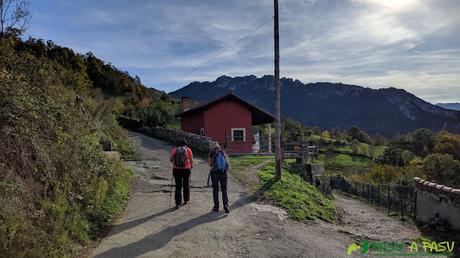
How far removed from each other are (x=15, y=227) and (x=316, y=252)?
5.36 m

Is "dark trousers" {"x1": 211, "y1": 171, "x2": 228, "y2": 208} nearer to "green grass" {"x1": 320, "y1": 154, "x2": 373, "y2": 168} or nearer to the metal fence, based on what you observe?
the metal fence

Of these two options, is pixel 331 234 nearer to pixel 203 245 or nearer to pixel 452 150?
pixel 203 245

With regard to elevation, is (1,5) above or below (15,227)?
above

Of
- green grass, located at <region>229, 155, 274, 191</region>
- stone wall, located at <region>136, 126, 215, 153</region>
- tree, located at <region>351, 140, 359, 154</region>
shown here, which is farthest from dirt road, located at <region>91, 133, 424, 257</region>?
tree, located at <region>351, 140, 359, 154</region>

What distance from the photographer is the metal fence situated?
54.2 feet

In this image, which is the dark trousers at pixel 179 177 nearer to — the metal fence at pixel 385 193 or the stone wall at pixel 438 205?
the stone wall at pixel 438 205

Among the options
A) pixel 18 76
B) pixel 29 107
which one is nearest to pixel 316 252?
pixel 29 107

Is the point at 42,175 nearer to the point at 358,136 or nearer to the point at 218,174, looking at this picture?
the point at 218,174

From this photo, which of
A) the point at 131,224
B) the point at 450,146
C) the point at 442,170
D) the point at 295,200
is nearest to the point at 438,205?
the point at 295,200

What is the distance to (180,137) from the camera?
1240 inches

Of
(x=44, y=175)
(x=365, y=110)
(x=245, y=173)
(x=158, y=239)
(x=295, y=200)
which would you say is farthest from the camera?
(x=365, y=110)

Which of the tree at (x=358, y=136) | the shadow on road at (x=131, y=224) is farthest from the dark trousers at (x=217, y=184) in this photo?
the tree at (x=358, y=136)

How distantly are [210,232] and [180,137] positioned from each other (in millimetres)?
22285

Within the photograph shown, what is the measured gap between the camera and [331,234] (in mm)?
10664
